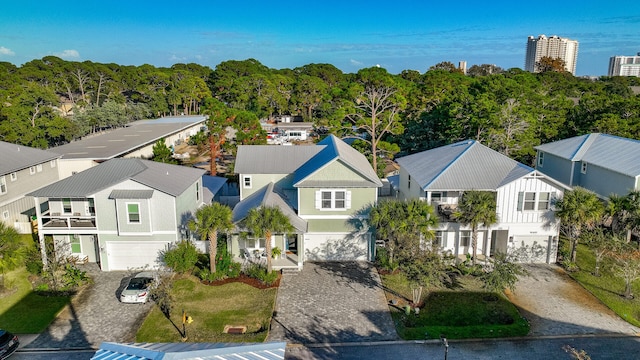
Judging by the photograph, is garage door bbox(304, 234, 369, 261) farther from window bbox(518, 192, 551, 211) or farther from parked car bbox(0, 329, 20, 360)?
parked car bbox(0, 329, 20, 360)

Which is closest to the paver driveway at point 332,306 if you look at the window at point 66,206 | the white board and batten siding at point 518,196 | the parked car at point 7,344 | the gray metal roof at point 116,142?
the white board and batten siding at point 518,196

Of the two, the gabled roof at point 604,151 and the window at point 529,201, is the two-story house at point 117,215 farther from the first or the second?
the gabled roof at point 604,151

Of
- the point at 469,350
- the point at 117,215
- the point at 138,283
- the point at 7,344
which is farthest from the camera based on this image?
the point at 117,215

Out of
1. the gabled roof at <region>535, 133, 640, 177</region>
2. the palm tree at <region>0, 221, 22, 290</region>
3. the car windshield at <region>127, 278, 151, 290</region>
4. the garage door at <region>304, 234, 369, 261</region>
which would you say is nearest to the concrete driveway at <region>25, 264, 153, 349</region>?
the car windshield at <region>127, 278, 151, 290</region>

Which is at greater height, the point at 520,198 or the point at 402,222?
the point at 520,198

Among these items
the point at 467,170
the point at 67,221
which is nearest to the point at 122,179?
the point at 67,221

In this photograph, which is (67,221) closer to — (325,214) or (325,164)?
(325,214)

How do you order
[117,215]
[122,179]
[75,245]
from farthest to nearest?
1. [75,245]
2. [117,215]
3. [122,179]
